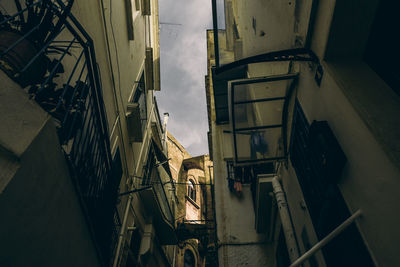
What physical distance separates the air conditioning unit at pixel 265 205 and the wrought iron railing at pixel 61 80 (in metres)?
4.22

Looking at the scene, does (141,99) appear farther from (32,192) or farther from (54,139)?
(32,192)

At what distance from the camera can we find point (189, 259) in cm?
2053

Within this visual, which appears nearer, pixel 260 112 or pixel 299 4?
pixel 299 4

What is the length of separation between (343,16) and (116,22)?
6.51 metres

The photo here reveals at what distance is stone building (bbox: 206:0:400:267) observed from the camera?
8.71 ft

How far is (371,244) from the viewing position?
8.68 ft

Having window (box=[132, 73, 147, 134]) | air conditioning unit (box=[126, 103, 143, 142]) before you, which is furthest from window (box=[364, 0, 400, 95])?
window (box=[132, 73, 147, 134])

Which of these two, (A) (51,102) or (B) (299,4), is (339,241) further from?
(A) (51,102)

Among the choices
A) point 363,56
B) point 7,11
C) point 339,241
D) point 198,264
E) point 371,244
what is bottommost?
point 371,244

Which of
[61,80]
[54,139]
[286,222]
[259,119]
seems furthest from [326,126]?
[61,80]

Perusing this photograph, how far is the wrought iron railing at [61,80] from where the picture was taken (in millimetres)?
2553

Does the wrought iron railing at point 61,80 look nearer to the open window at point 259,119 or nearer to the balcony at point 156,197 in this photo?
the open window at point 259,119

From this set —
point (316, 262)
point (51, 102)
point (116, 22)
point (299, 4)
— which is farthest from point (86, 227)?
point (116, 22)

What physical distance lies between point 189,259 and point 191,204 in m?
4.37
